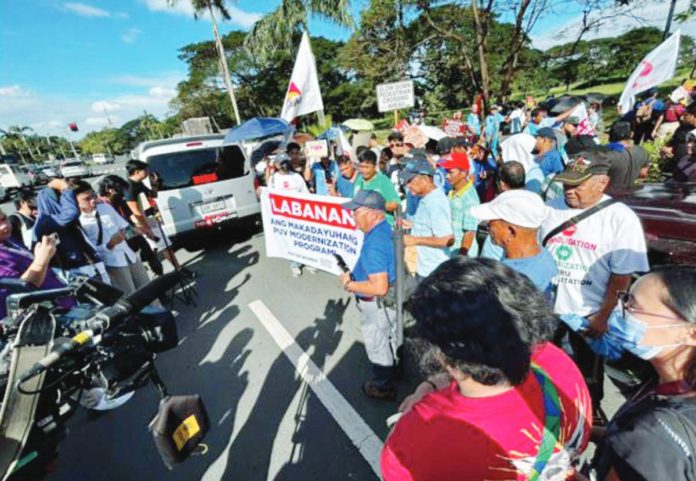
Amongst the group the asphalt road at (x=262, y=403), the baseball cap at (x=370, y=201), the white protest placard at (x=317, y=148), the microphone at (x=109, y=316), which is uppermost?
the white protest placard at (x=317, y=148)

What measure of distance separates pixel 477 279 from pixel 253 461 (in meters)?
2.21

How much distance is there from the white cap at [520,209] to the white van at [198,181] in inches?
213

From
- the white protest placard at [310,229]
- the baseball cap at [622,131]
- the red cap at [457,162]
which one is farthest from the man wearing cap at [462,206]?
the baseball cap at [622,131]

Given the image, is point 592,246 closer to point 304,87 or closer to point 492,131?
point 304,87

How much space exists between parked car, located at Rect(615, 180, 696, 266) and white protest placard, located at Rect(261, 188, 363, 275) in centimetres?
256

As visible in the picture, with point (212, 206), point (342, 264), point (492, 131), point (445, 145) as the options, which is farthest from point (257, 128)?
point (342, 264)

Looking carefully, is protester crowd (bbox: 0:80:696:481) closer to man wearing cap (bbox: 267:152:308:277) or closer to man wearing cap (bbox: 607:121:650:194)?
man wearing cap (bbox: 607:121:650:194)

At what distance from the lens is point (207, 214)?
615 cm

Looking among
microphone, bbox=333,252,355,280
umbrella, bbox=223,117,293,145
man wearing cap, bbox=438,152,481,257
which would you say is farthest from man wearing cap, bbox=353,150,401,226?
umbrella, bbox=223,117,293,145

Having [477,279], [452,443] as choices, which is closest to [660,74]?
[477,279]

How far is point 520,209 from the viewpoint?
1849 mm

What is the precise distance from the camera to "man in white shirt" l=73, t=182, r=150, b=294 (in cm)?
363

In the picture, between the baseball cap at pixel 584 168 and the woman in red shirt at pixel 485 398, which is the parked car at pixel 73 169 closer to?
the baseball cap at pixel 584 168

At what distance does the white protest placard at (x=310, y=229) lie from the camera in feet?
13.3
